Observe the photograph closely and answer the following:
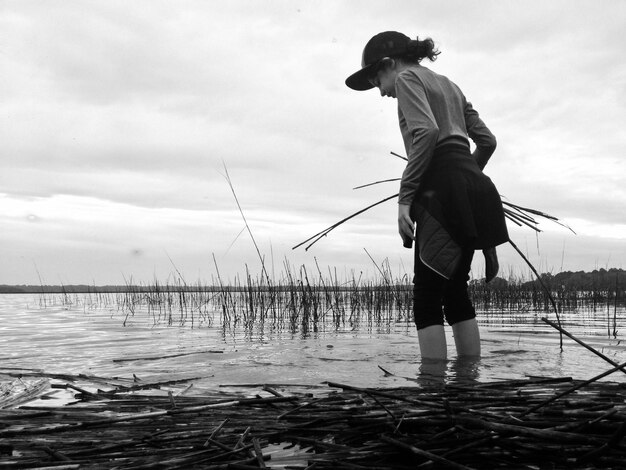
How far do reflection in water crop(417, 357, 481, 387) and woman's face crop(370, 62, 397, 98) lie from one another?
1579 mm

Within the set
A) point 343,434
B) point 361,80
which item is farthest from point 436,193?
point 343,434

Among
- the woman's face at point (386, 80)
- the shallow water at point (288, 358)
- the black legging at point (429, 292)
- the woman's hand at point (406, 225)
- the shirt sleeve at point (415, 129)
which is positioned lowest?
the shallow water at point (288, 358)

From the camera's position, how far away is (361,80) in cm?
350

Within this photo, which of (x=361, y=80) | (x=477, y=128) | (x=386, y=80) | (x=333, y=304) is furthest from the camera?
(x=333, y=304)

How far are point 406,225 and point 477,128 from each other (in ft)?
2.99

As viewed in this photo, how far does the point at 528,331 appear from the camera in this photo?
270 inches

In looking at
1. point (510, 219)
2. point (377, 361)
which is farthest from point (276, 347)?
point (510, 219)

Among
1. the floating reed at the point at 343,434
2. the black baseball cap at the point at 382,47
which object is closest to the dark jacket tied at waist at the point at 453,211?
the black baseball cap at the point at 382,47

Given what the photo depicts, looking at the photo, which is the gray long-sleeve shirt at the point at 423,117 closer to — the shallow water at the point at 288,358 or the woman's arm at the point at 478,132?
the woman's arm at the point at 478,132

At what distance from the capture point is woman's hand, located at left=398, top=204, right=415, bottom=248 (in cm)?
317

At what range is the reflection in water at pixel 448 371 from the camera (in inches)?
120

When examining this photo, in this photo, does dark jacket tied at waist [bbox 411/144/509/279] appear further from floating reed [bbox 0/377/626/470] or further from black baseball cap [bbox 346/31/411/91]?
floating reed [bbox 0/377/626/470]

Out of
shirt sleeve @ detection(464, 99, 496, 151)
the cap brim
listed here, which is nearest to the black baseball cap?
the cap brim

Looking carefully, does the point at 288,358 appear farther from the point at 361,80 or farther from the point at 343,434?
the point at 343,434
